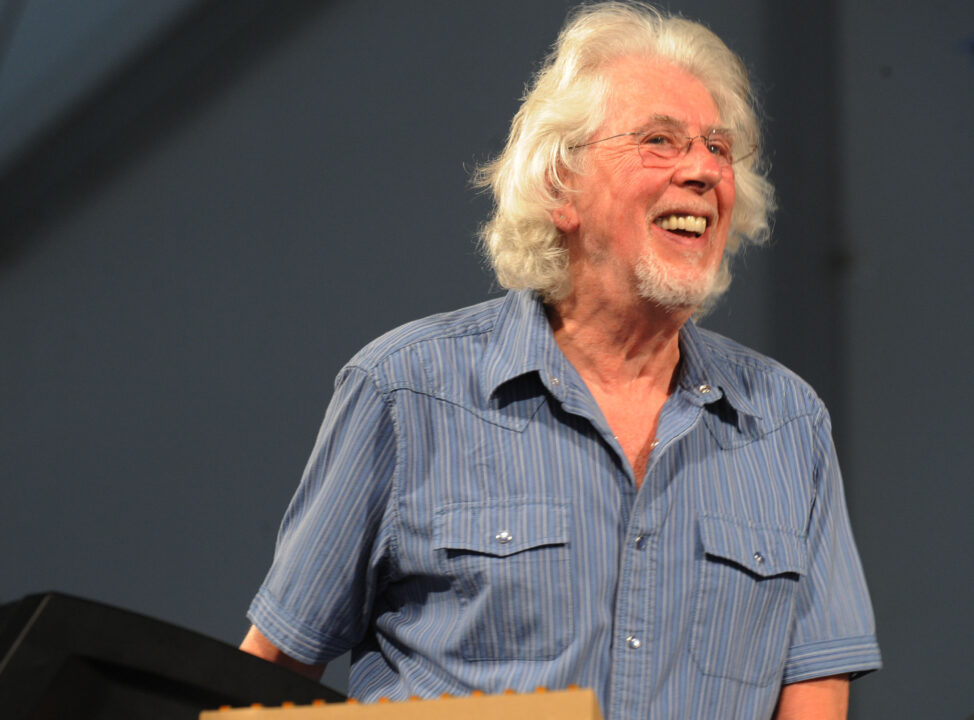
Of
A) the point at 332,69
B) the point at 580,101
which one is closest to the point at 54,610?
the point at 580,101

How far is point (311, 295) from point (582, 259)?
88 cm

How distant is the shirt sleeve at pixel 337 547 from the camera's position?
158cm

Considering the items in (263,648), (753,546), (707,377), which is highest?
(707,377)

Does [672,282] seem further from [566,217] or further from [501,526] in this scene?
[501,526]

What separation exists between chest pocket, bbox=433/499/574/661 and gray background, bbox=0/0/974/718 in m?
0.99

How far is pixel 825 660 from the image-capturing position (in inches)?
65.0

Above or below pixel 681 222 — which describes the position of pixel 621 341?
below

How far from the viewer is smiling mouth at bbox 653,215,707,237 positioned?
5.68 feet

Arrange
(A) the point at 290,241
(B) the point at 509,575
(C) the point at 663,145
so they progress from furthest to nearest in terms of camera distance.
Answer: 1. (A) the point at 290,241
2. (C) the point at 663,145
3. (B) the point at 509,575

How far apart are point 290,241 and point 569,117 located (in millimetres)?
889

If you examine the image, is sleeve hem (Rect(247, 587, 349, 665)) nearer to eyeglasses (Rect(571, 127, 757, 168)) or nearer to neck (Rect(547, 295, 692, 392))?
neck (Rect(547, 295, 692, 392))

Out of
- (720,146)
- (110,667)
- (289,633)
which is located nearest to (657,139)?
(720,146)

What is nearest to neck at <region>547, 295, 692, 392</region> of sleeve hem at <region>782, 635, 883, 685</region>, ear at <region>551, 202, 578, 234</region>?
ear at <region>551, 202, 578, 234</region>

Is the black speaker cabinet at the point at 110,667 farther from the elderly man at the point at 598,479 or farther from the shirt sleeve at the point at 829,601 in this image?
the shirt sleeve at the point at 829,601
